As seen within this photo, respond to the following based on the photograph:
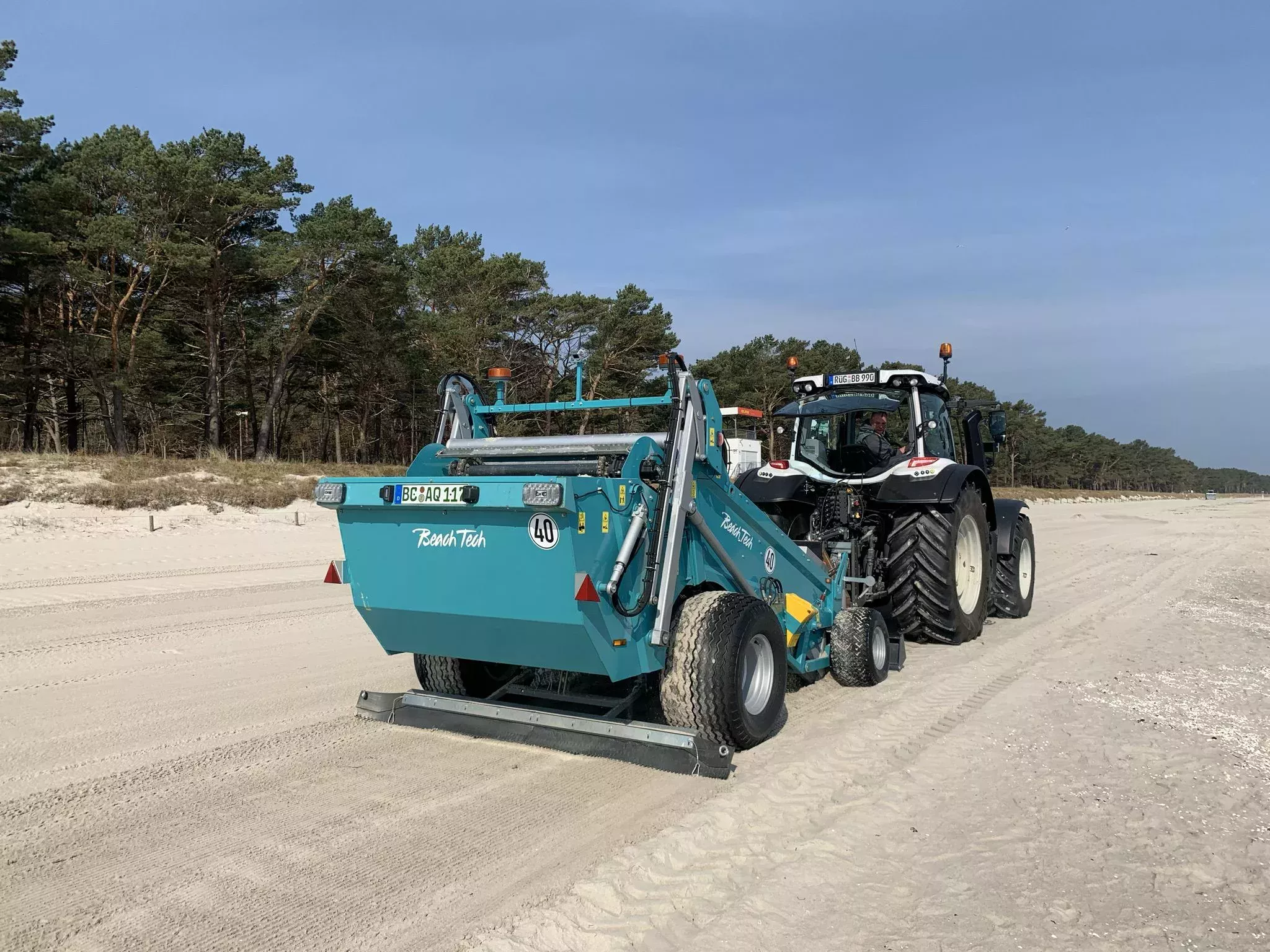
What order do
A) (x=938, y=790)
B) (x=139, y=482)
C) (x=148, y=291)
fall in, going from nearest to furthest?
(x=938, y=790)
(x=139, y=482)
(x=148, y=291)

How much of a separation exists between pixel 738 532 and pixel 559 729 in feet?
4.91

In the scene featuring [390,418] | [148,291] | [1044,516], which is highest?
[148,291]

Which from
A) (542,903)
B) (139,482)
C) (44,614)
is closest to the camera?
(542,903)

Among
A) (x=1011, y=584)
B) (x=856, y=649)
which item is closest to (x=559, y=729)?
(x=856, y=649)

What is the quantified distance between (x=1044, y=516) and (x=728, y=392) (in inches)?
634

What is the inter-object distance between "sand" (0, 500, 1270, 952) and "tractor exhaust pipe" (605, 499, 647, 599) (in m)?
0.98

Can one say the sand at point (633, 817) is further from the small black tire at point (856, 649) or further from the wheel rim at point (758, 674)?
the wheel rim at point (758, 674)

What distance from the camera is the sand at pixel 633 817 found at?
297 centimetres

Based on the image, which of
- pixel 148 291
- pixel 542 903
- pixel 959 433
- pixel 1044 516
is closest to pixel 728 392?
pixel 1044 516

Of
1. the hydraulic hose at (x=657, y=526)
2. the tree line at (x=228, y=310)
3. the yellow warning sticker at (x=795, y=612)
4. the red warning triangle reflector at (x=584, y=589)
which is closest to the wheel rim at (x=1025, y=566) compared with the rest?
the yellow warning sticker at (x=795, y=612)

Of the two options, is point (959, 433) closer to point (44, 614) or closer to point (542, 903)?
point (542, 903)

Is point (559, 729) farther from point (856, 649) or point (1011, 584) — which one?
point (1011, 584)

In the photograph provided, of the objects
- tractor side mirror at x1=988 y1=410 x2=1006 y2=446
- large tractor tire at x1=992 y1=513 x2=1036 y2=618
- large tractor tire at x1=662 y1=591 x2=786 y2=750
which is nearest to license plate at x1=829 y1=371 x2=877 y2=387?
tractor side mirror at x1=988 y1=410 x2=1006 y2=446

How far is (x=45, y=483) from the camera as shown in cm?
1612
